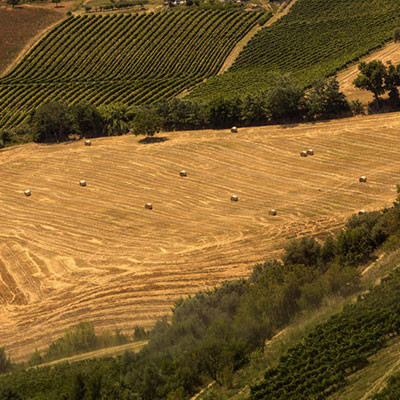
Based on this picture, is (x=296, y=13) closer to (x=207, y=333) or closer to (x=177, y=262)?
(x=177, y=262)

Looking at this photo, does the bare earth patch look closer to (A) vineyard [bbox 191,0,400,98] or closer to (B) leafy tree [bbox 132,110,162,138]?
(A) vineyard [bbox 191,0,400,98]

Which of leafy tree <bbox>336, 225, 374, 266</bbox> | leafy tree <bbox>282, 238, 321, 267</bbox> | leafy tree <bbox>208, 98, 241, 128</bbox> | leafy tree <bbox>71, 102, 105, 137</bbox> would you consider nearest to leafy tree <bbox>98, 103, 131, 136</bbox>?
leafy tree <bbox>71, 102, 105, 137</bbox>

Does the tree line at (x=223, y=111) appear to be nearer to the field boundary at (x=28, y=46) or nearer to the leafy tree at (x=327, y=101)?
the leafy tree at (x=327, y=101)

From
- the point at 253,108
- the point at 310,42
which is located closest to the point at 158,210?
→ the point at 253,108

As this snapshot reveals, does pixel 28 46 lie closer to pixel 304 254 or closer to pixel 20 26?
pixel 20 26

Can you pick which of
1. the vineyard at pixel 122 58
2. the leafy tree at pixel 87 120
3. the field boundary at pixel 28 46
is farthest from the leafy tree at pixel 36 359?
the field boundary at pixel 28 46

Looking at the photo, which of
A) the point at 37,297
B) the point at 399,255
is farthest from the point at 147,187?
the point at 399,255

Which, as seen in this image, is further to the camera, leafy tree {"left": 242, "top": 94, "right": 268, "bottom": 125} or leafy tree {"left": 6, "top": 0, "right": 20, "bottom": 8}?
leafy tree {"left": 6, "top": 0, "right": 20, "bottom": 8}
